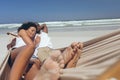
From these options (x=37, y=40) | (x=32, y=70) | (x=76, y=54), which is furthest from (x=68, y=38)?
(x=76, y=54)

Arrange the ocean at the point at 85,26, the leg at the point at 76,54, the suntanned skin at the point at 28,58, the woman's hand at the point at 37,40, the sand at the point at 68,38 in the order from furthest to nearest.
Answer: the ocean at the point at 85,26 < the sand at the point at 68,38 < the woman's hand at the point at 37,40 < the suntanned skin at the point at 28,58 < the leg at the point at 76,54

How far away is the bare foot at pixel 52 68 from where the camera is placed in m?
1.78

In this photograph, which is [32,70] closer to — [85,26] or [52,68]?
[52,68]

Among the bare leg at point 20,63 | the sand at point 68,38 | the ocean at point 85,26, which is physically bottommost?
the ocean at point 85,26

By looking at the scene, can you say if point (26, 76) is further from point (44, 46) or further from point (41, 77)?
point (44, 46)

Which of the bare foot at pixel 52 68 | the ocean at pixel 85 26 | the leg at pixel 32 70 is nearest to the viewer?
the bare foot at pixel 52 68

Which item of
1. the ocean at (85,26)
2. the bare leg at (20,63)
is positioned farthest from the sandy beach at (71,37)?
the bare leg at (20,63)

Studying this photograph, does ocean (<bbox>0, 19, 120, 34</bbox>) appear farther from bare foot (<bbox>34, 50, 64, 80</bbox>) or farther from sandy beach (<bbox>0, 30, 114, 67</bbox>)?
bare foot (<bbox>34, 50, 64, 80</bbox>)

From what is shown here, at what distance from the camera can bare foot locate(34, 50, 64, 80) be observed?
1779 millimetres

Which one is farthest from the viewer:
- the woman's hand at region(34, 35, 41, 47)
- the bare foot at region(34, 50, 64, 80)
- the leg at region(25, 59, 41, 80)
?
the woman's hand at region(34, 35, 41, 47)

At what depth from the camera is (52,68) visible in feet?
6.14

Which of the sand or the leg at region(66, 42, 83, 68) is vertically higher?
the leg at region(66, 42, 83, 68)

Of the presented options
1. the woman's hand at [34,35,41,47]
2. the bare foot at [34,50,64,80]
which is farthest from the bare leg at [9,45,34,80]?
the woman's hand at [34,35,41,47]

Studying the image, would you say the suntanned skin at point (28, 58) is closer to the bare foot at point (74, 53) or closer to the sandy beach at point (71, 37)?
the bare foot at point (74, 53)
